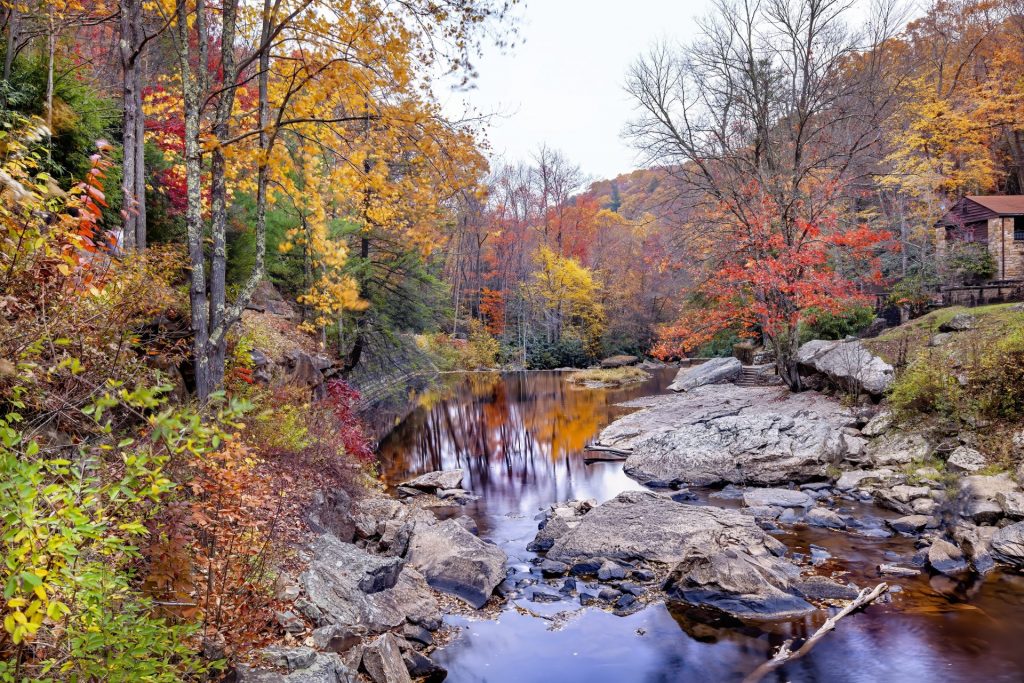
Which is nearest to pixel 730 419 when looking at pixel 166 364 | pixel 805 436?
pixel 805 436

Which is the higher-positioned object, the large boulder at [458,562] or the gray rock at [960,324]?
the gray rock at [960,324]

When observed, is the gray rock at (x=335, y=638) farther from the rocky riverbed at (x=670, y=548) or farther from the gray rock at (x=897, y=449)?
the gray rock at (x=897, y=449)

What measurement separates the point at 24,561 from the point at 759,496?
11.7 meters

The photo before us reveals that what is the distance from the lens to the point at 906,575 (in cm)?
802

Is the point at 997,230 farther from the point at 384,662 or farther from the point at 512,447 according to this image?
the point at 384,662

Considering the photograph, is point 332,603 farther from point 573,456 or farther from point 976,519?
point 573,456

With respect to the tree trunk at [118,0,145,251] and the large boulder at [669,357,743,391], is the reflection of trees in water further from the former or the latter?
the tree trunk at [118,0,145,251]

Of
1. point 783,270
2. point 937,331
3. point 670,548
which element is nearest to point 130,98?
point 670,548

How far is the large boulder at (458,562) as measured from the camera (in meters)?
8.16

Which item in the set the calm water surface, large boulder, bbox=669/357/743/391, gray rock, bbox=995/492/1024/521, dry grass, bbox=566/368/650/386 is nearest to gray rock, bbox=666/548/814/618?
the calm water surface

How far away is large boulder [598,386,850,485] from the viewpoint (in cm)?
1298

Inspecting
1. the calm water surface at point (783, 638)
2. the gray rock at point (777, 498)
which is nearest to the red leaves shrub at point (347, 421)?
the calm water surface at point (783, 638)

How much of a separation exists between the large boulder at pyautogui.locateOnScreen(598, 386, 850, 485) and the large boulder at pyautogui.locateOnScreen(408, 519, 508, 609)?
6052mm

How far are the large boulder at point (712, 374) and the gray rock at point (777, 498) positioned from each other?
11.9m
